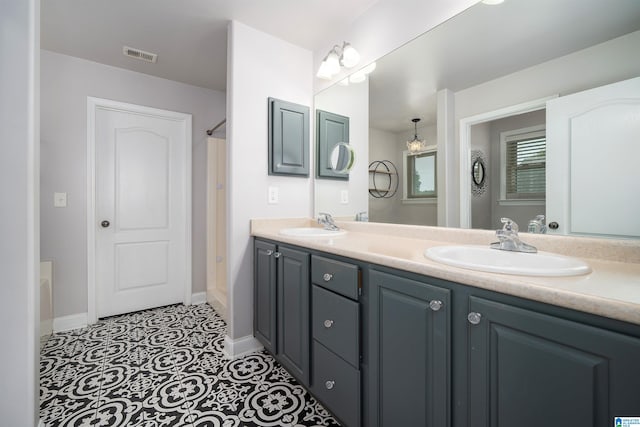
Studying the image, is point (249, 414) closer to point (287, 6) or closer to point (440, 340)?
point (440, 340)

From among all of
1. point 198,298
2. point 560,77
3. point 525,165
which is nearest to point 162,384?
point 198,298

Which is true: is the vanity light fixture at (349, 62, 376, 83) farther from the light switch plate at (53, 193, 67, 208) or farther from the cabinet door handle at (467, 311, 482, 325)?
the light switch plate at (53, 193, 67, 208)

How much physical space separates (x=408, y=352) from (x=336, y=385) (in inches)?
19.1

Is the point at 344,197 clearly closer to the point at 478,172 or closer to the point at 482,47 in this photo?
the point at 478,172

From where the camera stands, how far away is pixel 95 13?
1.86 meters

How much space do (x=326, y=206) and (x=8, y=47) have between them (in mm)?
1846

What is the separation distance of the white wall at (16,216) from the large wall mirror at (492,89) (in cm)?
176

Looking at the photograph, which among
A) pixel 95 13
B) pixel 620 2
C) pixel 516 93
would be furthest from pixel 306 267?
pixel 95 13

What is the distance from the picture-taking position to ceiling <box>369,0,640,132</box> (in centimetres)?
100

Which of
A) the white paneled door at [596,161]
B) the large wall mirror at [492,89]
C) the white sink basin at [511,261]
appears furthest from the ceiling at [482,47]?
the white sink basin at [511,261]

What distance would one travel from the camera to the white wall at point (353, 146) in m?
1.95

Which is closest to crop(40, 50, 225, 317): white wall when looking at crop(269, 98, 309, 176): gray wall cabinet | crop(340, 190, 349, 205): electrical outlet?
crop(269, 98, 309, 176): gray wall cabinet

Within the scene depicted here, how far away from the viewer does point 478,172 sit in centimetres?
134

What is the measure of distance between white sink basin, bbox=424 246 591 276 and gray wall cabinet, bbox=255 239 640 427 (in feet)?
0.26
